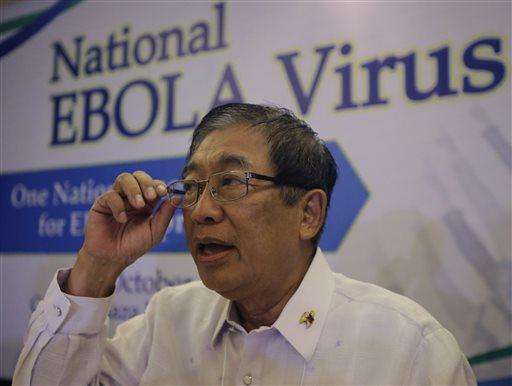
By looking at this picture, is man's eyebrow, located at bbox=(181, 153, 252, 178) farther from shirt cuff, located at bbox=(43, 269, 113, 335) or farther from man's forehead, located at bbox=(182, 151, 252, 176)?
shirt cuff, located at bbox=(43, 269, 113, 335)

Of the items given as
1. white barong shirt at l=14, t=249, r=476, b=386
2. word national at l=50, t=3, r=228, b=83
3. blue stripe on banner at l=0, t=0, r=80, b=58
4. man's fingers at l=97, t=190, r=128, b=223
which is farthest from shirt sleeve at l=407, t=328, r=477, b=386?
blue stripe on banner at l=0, t=0, r=80, b=58

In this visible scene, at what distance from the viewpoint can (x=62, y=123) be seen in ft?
8.90

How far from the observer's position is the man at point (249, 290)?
1.21 metres

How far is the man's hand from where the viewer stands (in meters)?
1.24

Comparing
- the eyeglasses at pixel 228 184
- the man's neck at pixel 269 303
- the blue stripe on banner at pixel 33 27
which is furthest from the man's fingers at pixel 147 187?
the blue stripe on banner at pixel 33 27

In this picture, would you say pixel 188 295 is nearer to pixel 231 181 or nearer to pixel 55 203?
pixel 231 181

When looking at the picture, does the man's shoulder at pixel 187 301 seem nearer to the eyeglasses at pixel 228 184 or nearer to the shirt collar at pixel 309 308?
the shirt collar at pixel 309 308

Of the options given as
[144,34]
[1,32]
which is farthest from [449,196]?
[1,32]

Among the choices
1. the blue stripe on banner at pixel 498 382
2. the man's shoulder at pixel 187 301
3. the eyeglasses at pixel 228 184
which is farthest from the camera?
the blue stripe on banner at pixel 498 382

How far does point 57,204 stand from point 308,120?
4.83 ft

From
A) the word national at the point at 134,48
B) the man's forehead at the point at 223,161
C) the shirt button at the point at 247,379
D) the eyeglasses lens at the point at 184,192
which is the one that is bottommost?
the shirt button at the point at 247,379

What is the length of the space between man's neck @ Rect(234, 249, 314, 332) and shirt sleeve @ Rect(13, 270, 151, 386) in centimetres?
37

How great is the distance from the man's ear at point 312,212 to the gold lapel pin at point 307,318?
199mm

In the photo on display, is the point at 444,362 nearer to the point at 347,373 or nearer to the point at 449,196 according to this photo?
the point at 347,373
